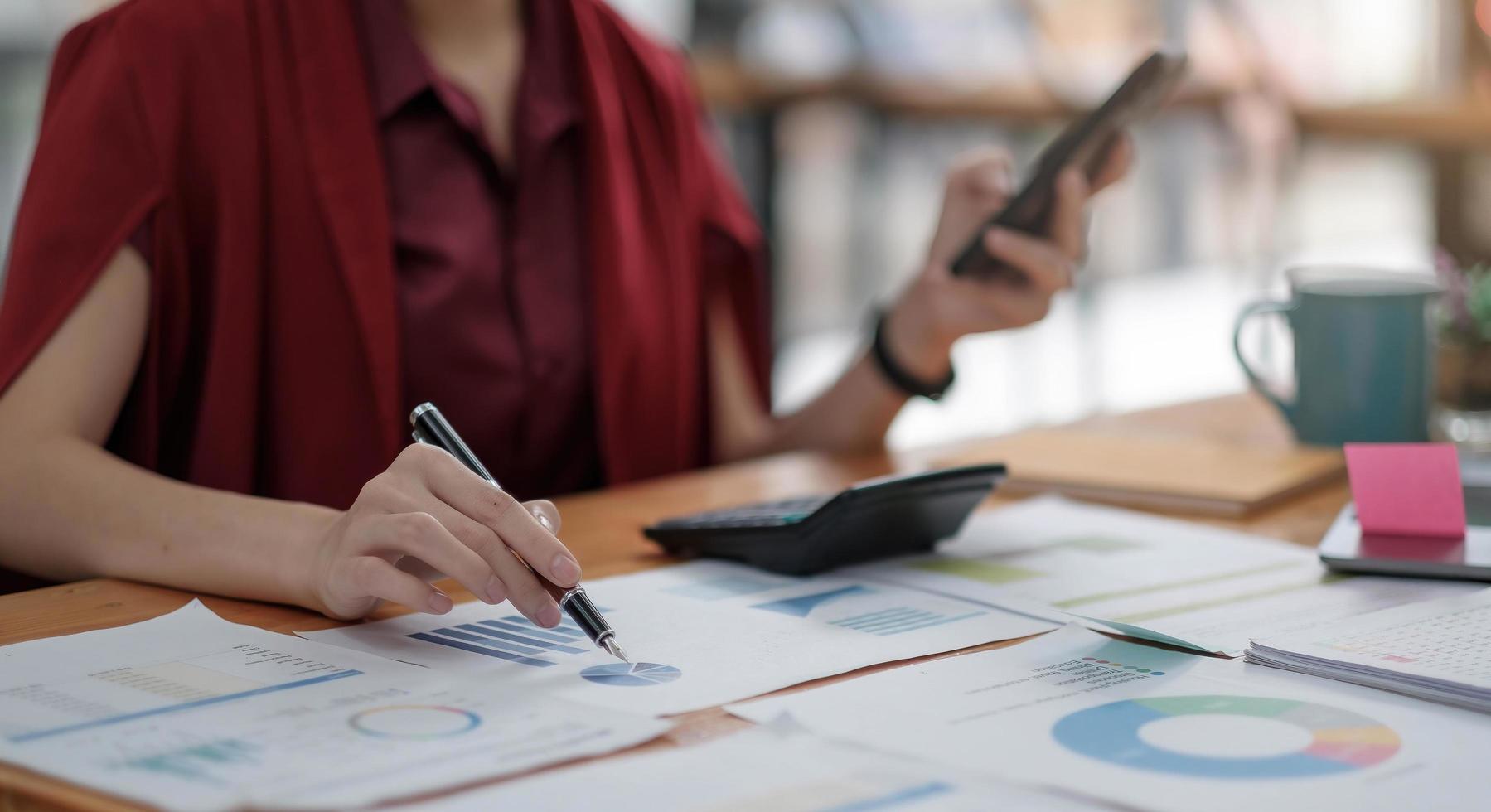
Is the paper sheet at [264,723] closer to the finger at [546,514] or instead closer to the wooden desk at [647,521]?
the wooden desk at [647,521]

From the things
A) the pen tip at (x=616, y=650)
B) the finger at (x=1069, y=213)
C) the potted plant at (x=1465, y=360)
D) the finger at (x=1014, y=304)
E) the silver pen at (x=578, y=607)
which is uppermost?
the finger at (x=1069, y=213)

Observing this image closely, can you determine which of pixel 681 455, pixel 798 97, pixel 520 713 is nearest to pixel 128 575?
pixel 520 713

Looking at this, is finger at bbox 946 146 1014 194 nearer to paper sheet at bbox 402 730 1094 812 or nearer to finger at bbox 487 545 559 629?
finger at bbox 487 545 559 629

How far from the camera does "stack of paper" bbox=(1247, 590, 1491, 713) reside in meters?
0.62

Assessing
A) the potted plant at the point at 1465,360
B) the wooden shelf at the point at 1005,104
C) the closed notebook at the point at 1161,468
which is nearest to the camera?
the closed notebook at the point at 1161,468

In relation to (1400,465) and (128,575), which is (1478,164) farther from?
(128,575)

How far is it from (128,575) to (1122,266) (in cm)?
353

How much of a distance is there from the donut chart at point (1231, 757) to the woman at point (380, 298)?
0.82 feet

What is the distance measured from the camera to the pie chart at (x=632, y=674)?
0.65 meters

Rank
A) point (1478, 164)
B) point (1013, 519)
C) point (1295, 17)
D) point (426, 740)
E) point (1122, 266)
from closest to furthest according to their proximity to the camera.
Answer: point (426, 740), point (1013, 519), point (1478, 164), point (1295, 17), point (1122, 266)

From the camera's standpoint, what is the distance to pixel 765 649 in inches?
27.5

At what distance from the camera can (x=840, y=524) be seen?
2.73ft

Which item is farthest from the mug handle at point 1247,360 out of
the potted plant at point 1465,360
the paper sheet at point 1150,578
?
the paper sheet at point 1150,578

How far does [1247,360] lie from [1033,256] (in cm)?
24
